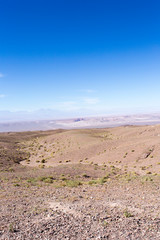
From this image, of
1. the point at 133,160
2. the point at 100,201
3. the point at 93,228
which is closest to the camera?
the point at 93,228

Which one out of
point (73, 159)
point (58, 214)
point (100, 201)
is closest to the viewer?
point (58, 214)

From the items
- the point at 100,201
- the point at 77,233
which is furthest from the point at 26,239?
the point at 100,201

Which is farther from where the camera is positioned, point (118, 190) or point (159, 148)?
point (159, 148)

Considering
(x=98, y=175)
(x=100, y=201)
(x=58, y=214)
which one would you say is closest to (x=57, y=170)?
(x=98, y=175)

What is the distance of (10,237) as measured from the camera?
690cm

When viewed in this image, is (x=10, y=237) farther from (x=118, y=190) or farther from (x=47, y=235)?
(x=118, y=190)

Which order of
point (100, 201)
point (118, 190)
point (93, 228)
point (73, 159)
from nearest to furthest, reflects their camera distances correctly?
point (93, 228), point (100, 201), point (118, 190), point (73, 159)

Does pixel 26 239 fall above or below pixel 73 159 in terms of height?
above

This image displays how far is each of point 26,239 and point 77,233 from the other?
1846mm

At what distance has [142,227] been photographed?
24.7 ft

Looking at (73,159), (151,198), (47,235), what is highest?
(47,235)

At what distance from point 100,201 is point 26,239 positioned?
5.29 meters

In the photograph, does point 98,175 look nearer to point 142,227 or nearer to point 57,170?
point 57,170

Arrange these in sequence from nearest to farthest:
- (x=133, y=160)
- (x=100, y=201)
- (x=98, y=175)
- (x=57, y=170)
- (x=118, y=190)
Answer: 1. (x=100, y=201)
2. (x=118, y=190)
3. (x=98, y=175)
4. (x=57, y=170)
5. (x=133, y=160)
